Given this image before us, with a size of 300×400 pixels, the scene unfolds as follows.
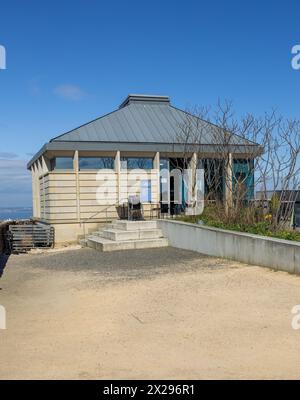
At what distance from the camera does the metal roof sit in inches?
760

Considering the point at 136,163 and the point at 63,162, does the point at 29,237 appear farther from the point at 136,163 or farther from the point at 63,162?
the point at 136,163

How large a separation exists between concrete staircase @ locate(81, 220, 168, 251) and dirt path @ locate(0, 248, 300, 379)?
3860mm

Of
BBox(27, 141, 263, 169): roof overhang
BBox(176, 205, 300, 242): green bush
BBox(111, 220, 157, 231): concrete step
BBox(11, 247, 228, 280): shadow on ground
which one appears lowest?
BBox(11, 247, 228, 280): shadow on ground

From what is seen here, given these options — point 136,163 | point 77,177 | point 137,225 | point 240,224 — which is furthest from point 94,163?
point 240,224

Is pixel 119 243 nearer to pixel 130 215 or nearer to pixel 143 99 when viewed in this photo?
pixel 130 215

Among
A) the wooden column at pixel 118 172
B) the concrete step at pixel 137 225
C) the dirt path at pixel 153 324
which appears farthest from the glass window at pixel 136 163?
the dirt path at pixel 153 324

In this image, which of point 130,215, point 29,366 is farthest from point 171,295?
point 130,215

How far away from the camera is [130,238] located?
15.3 meters

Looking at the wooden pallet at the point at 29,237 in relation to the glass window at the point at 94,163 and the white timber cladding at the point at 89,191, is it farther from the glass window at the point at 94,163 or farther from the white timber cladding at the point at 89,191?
the glass window at the point at 94,163

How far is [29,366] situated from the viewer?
450 cm

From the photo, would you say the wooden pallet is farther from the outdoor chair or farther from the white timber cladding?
the outdoor chair

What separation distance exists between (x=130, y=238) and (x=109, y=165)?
554 centimetres

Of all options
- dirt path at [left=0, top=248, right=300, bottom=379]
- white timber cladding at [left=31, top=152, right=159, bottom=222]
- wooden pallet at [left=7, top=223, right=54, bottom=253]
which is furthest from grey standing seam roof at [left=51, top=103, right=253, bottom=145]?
dirt path at [left=0, top=248, right=300, bottom=379]

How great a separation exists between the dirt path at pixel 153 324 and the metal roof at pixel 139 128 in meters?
9.74
